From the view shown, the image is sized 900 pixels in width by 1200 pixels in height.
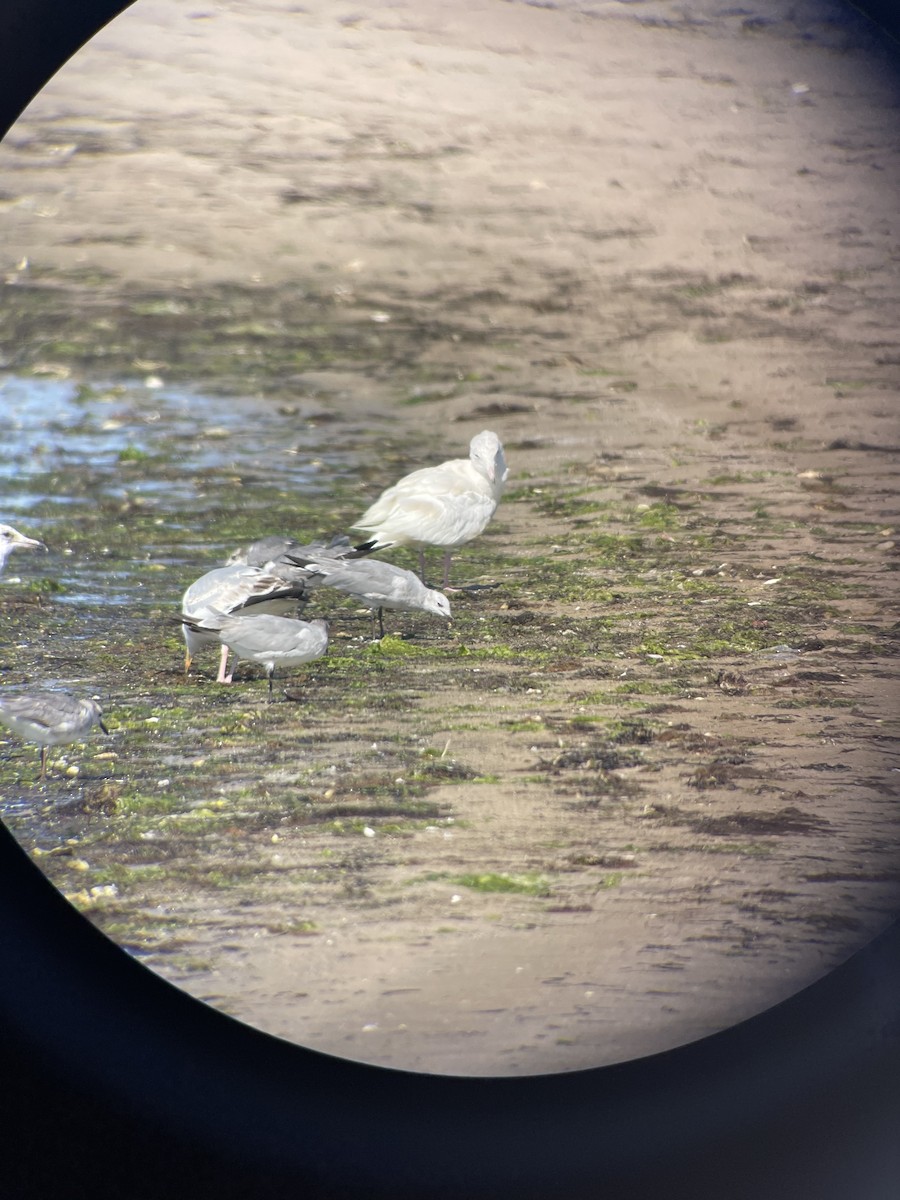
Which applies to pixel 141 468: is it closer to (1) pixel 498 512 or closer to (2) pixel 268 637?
(2) pixel 268 637

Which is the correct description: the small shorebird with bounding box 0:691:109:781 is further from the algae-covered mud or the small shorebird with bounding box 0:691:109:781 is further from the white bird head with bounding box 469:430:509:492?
the white bird head with bounding box 469:430:509:492

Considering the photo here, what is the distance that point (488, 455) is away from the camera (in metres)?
1.44

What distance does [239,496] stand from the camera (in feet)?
4.77

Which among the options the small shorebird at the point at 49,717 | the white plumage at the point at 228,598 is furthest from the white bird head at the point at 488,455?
the small shorebird at the point at 49,717

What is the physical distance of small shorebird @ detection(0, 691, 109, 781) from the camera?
4.66ft

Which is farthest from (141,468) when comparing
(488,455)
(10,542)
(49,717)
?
(488,455)

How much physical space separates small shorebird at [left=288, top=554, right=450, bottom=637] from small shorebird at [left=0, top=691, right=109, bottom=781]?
315 mm

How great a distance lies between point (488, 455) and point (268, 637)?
35 centimetres

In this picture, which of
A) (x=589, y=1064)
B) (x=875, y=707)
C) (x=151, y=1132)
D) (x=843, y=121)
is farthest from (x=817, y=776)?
(x=151, y=1132)

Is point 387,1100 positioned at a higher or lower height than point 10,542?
lower

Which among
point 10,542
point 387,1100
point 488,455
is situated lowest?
point 387,1100

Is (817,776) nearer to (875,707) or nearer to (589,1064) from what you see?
(875,707)

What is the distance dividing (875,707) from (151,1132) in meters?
1.04

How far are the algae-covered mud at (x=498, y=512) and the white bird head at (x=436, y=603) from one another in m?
0.02
